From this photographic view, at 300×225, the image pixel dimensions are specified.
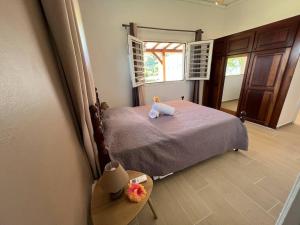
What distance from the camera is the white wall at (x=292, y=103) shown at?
244cm

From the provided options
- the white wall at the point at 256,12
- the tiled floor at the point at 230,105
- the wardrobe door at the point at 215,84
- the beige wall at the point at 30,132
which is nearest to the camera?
the beige wall at the point at 30,132

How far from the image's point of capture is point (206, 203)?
1352 mm

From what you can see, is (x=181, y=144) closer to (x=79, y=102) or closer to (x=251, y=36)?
(x=79, y=102)

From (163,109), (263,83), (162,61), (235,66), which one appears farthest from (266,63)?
(162,61)

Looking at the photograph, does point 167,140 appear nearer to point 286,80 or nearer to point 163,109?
point 163,109

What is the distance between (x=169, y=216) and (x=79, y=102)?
1.32 meters

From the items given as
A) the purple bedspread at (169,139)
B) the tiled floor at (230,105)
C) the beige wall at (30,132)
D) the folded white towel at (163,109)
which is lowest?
the tiled floor at (230,105)

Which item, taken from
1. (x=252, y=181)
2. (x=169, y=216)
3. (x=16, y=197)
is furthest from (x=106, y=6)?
(x=252, y=181)

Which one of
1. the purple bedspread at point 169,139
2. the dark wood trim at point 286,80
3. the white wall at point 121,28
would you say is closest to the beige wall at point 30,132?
the purple bedspread at point 169,139

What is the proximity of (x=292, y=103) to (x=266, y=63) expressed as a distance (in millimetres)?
1005

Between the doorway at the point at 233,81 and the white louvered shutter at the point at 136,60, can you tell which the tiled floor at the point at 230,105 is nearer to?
the doorway at the point at 233,81

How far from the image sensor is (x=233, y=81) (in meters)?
3.62

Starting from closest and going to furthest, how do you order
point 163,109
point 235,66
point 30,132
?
point 30,132 < point 163,109 < point 235,66

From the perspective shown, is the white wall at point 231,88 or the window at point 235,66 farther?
the white wall at point 231,88
